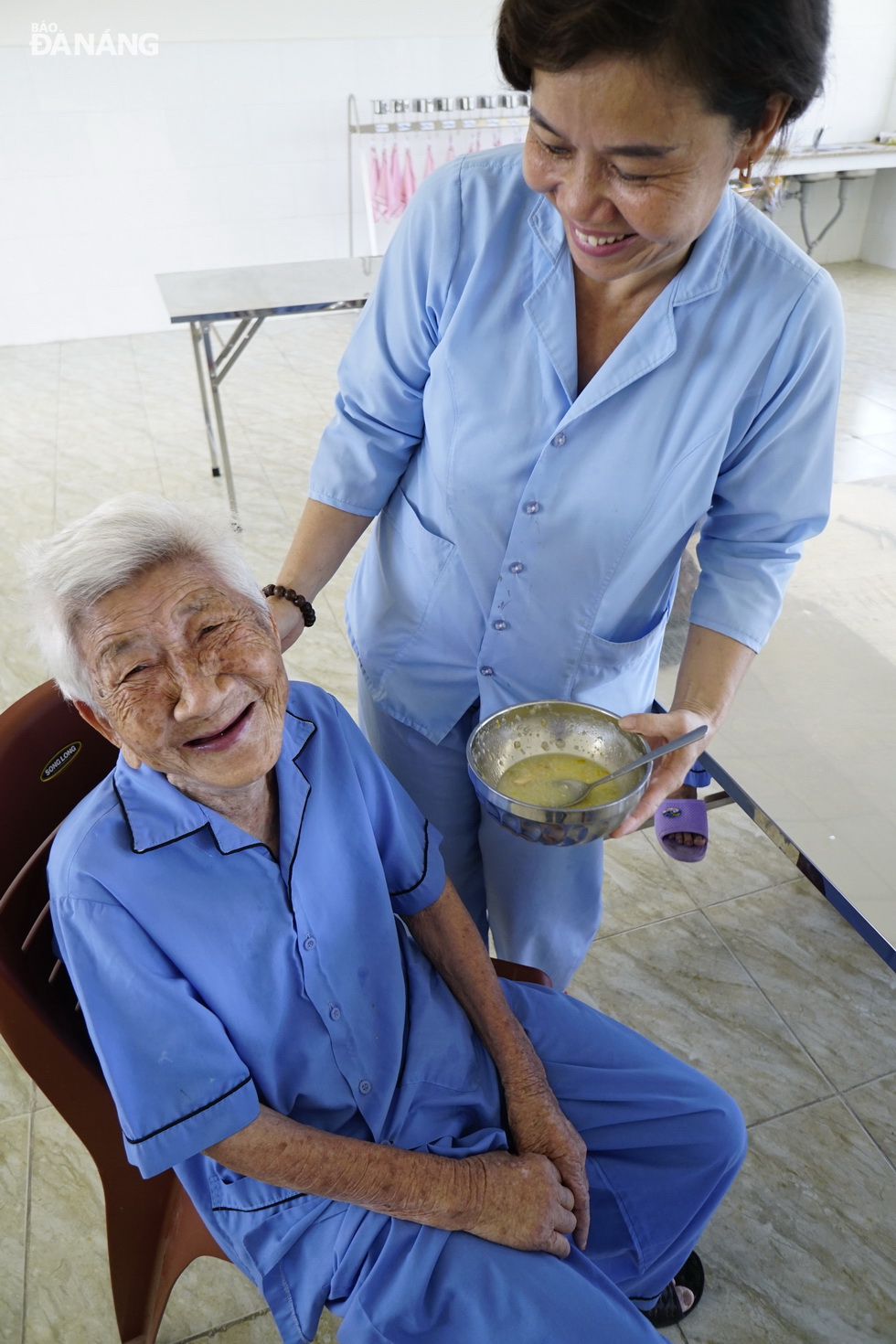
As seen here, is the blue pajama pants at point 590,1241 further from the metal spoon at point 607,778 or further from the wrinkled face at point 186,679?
the wrinkled face at point 186,679

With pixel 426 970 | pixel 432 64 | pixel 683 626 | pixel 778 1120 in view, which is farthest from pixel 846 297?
pixel 426 970

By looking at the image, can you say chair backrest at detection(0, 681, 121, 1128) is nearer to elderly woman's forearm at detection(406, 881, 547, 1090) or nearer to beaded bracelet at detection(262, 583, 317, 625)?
beaded bracelet at detection(262, 583, 317, 625)

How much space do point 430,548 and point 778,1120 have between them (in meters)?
1.23

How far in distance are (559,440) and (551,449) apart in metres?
0.01

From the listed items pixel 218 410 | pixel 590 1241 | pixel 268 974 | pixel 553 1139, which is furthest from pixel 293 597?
pixel 218 410

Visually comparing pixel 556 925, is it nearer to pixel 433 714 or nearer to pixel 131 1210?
pixel 433 714

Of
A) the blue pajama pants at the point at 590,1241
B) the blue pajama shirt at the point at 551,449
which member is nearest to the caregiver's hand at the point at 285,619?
the blue pajama shirt at the point at 551,449

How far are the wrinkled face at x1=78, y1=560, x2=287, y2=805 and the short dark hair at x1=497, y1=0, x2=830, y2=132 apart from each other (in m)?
0.61

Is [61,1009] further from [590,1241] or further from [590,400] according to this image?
[590,400]

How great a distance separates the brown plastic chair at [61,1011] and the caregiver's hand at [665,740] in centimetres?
67

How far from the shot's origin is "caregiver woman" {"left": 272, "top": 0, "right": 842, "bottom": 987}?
2.54 feet

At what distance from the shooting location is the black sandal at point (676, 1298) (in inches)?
55.7

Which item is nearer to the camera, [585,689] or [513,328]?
[513,328]

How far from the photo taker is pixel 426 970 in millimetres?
1242
